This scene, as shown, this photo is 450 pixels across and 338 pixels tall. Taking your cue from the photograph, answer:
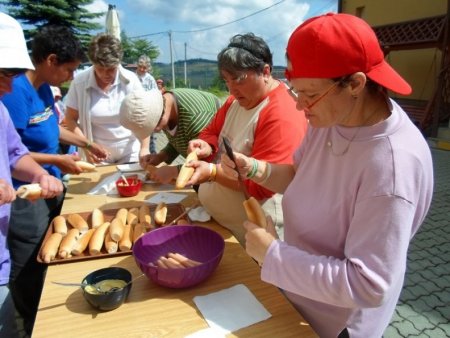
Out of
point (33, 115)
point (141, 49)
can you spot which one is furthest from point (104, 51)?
point (141, 49)

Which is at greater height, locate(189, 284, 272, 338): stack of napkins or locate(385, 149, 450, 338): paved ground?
locate(189, 284, 272, 338): stack of napkins

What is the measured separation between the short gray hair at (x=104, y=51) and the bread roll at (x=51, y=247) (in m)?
1.80

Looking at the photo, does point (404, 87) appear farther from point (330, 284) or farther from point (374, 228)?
point (330, 284)

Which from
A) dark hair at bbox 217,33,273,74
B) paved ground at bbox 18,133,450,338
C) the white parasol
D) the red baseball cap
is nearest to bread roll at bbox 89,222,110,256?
dark hair at bbox 217,33,273,74

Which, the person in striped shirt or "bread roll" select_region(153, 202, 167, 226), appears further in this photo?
the person in striped shirt

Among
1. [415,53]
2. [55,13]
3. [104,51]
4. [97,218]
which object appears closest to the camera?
[97,218]

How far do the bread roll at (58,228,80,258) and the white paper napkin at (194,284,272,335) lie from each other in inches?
27.8

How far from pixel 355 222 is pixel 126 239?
117 centimetres

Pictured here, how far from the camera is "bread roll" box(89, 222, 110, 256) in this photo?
168 cm

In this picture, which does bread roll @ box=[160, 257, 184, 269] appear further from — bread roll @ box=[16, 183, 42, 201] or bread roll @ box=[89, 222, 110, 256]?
bread roll @ box=[16, 183, 42, 201]

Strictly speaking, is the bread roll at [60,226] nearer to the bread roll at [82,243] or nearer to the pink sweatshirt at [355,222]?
the bread roll at [82,243]

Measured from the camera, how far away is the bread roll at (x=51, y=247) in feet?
A: 5.32

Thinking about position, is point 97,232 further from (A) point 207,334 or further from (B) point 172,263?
(A) point 207,334

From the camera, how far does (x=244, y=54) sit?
1.79 m
